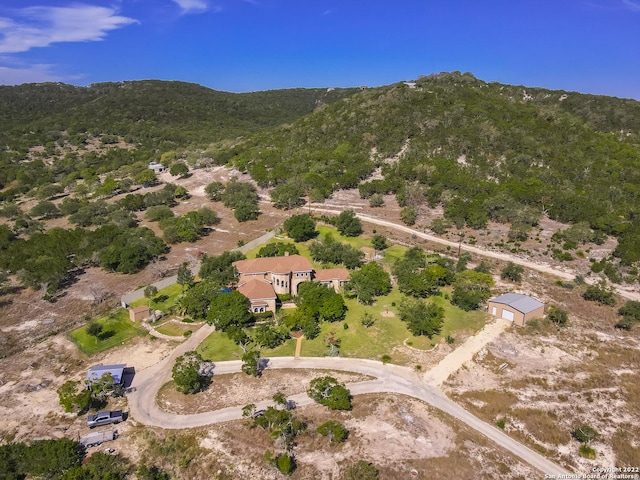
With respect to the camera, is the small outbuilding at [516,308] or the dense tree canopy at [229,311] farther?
the small outbuilding at [516,308]

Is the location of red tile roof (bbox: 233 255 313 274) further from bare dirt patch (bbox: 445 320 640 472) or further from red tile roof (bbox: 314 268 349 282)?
bare dirt patch (bbox: 445 320 640 472)

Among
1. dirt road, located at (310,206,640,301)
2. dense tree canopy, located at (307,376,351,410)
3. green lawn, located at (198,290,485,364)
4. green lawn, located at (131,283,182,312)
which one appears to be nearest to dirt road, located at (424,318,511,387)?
green lawn, located at (198,290,485,364)

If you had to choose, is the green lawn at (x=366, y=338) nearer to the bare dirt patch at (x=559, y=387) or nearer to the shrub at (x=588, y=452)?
the bare dirt patch at (x=559, y=387)

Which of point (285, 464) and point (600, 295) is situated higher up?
point (600, 295)

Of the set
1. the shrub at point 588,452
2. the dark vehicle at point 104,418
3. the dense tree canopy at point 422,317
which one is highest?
the dense tree canopy at point 422,317

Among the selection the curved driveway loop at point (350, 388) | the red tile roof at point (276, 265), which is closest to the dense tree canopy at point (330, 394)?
the curved driveway loop at point (350, 388)

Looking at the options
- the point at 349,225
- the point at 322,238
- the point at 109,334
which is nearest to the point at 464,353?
the point at 349,225

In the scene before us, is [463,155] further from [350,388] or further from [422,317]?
[350,388]
